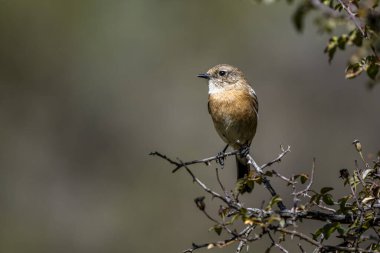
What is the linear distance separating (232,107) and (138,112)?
1112cm

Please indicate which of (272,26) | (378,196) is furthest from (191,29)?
(378,196)

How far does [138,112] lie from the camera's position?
18.6 m

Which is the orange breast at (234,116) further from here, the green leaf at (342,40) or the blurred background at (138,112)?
the blurred background at (138,112)

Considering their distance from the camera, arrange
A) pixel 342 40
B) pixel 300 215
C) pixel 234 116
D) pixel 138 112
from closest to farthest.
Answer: pixel 300 215, pixel 342 40, pixel 234 116, pixel 138 112

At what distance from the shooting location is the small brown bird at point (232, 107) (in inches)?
299

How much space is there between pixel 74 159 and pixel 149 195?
248 centimetres

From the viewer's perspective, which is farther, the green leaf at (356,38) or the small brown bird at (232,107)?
the small brown bird at (232,107)

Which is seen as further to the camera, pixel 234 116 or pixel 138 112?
pixel 138 112

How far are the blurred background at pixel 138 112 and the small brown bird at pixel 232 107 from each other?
5.78 metres

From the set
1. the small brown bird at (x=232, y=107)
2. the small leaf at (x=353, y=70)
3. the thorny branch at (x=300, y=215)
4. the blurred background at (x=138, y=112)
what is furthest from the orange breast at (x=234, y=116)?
the blurred background at (x=138, y=112)

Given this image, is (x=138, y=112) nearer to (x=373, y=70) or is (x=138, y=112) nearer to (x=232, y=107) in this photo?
(x=232, y=107)

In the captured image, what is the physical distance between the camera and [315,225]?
42.5 ft

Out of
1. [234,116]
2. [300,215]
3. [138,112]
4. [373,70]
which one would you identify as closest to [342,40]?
[373,70]

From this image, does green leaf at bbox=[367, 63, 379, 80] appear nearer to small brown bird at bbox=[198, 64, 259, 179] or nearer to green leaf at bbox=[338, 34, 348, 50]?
green leaf at bbox=[338, 34, 348, 50]
